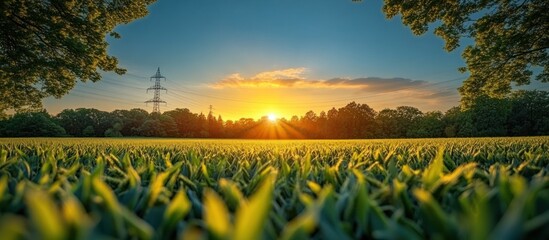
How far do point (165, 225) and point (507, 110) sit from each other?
10860 cm

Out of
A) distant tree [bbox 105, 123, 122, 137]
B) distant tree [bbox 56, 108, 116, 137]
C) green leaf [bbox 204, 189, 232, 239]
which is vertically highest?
distant tree [bbox 56, 108, 116, 137]

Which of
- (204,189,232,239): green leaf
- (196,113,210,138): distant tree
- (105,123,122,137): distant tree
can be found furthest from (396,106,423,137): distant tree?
(204,189,232,239): green leaf

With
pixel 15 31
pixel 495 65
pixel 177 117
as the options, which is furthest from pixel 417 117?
pixel 15 31

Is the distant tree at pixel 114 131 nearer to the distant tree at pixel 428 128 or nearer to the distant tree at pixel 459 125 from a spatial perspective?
the distant tree at pixel 428 128

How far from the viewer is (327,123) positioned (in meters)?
114

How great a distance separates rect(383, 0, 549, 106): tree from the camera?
46.5 feet

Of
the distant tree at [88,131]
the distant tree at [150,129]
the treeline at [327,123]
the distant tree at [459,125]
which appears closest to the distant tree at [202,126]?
the treeline at [327,123]

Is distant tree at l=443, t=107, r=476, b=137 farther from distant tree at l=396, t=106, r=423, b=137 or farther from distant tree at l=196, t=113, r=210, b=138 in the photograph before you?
distant tree at l=196, t=113, r=210, b=138

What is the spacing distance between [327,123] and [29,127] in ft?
288

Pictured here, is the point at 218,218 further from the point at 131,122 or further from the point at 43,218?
the point at 131,122

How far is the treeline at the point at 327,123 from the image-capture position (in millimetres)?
90000

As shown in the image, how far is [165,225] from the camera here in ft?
3.28

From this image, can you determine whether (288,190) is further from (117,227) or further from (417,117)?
(417,117)

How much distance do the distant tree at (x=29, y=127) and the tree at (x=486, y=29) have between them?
99757 mm
